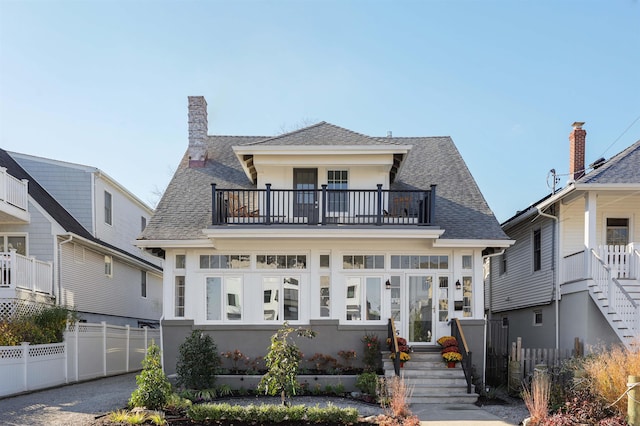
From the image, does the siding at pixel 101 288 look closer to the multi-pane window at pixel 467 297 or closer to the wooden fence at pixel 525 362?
the multi-pane window at pixel 467 297

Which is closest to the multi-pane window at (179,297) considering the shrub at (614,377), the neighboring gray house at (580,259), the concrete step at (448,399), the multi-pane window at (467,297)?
the concrete step at (448,399)

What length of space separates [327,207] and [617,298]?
762 centimetres

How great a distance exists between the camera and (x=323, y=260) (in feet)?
48.4

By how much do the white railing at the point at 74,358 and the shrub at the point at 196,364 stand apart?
3.94 metres

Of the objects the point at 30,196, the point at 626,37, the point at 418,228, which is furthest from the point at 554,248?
the point at 30,196

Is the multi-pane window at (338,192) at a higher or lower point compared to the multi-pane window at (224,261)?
higher

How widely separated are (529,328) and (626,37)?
9.74m

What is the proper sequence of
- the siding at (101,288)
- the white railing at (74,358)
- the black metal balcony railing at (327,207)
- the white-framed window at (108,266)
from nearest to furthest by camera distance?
the white railing at (74,358)
the black metal balcony railing at (327,207)
the siding at (101,288)
the white-framed window at (108,266)

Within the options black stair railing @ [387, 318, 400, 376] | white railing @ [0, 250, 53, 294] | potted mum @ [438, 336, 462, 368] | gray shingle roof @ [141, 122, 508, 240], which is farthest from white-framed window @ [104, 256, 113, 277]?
potted mum @ [438, 336, 462, 368]

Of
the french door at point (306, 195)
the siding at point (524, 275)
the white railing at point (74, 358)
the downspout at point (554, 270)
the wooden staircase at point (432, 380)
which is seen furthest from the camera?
the siding at point (524, 275)

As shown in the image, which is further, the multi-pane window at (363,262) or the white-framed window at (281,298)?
the multi-pane window at (363,262)

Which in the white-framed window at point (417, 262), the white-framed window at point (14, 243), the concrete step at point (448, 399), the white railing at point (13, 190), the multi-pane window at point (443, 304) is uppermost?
the white railing at point (13, 190)

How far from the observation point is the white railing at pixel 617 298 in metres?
13.4

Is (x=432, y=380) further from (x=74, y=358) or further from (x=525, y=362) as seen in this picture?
(x=74, y=358)
